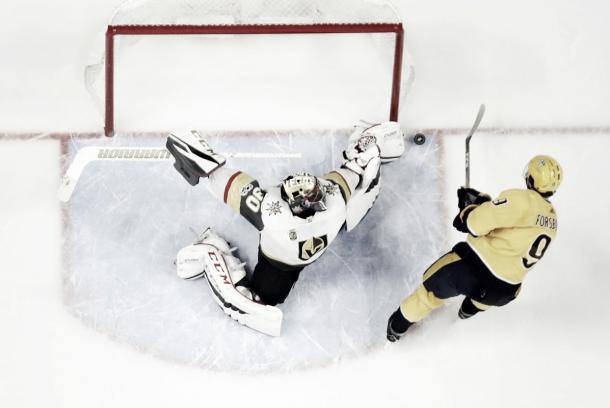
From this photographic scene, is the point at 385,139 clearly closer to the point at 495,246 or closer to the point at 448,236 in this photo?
the point at 448,236

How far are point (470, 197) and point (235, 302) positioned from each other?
41.8 inches

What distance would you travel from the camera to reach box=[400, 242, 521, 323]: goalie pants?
319 cm

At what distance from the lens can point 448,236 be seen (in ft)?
12.5

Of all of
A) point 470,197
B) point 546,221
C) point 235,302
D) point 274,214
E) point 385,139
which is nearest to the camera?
point 546,221

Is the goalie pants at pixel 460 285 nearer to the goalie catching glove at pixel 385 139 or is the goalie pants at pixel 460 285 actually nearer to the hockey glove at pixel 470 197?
the hockey glove at pixel 470 197

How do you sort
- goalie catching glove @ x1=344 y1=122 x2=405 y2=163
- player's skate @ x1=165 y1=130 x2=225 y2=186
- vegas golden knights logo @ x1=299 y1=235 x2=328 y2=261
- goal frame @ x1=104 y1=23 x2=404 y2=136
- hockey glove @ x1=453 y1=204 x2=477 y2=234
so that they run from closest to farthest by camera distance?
hockey glove @ x1=453 y1=204 x2=477 y2=234 → vegas golden knights logo @ x1=299 y1=235 x2=328 y2=261 → player's skate @ x1=165 y1=130 x2=225 y2=186 → goal frame @ x1=104 y1=23 x2=404 y2=136 → goalie catching glove @ x1=344 y1=122 x2=405 y2=163

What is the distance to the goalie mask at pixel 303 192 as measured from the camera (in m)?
3.05

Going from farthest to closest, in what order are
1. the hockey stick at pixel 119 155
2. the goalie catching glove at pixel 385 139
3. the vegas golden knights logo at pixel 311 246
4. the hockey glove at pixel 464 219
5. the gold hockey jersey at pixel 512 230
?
the hockey stick at pixel 119 155, the goalie catching glove at pixel 385 139, the vegas golden knights logo at pixel 311 246, the hockey glove at pixel 464 219, the gold hockey jersey at pixel 512 230

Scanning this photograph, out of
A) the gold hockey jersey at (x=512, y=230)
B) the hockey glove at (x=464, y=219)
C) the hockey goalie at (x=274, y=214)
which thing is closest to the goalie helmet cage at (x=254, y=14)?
the hockey goalie at (x=274, y=214)

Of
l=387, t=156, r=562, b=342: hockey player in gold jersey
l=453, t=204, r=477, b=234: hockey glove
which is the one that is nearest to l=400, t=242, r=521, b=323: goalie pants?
l=387, t=156, r=562, b=342: hockey player in gold jersey

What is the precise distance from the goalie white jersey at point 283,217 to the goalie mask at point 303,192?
0.07 metres

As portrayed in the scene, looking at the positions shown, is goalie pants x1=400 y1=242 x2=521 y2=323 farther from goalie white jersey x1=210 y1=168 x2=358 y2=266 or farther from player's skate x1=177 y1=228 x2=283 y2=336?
player's skate x1=177 y1=228 x2=283 y2=336

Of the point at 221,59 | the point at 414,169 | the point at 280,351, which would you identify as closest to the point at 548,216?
the point at 414,169

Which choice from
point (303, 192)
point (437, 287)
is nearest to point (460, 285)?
point (437, 287)
